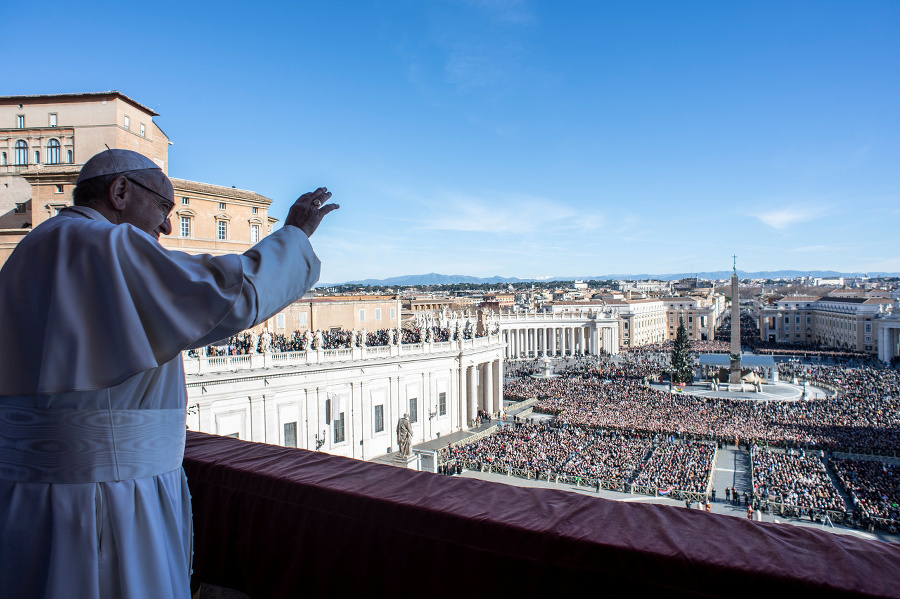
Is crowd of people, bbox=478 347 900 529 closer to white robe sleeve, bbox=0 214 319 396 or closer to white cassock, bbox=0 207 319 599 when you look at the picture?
white cassock, bbox=0 207 319 599

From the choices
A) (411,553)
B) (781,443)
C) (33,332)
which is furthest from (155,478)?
(781,443)

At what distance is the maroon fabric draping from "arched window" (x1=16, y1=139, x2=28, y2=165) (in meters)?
27.6

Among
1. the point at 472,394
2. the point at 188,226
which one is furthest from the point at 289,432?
the point at 472,394

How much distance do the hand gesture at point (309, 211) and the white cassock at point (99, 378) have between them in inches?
2.9

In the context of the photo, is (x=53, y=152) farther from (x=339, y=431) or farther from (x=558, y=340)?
(x=558, y=340)

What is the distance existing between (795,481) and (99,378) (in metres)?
27.1

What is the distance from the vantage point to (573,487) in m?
23.8

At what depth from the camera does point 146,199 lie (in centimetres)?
211

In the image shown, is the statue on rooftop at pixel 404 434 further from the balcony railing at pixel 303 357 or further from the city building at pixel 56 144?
the city building at pixel 56 144

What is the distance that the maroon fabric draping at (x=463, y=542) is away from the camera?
73.7 inches

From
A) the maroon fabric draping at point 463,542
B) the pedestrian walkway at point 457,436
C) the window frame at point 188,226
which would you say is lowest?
the pedestrian walkway at point 457,436

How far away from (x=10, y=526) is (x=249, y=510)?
1298 mm

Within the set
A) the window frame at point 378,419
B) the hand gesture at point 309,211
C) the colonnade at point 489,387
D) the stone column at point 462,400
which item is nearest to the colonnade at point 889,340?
the colonnade at point 489,387

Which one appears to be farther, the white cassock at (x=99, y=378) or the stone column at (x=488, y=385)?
the stone column at (x=488, y=385)
